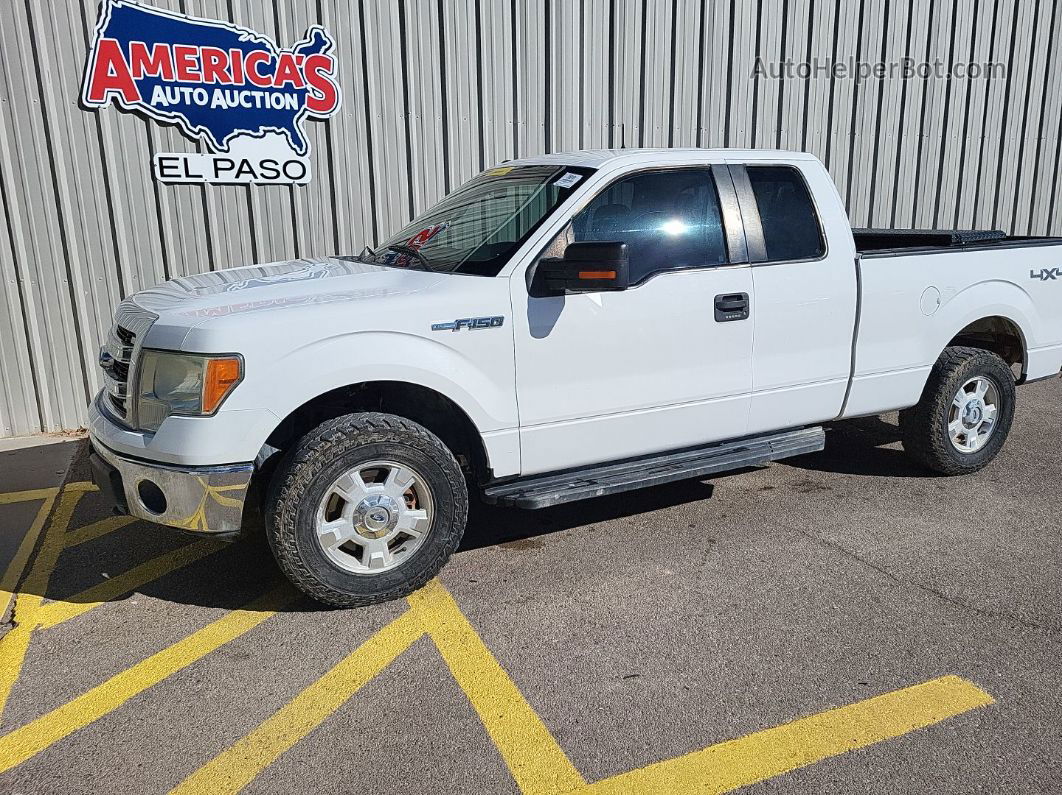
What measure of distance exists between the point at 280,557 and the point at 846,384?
3.25m

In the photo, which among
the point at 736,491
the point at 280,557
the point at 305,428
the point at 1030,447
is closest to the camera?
the point at 280,557

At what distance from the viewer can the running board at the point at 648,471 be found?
391cm

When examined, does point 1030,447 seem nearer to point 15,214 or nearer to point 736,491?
point 736,491

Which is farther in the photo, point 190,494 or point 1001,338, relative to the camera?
point 1001,338

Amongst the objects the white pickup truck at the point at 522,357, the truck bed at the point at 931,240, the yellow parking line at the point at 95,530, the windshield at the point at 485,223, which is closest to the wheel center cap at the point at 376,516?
the white pickup truck at the point at 522,357

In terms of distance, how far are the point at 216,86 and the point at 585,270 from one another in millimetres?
4311

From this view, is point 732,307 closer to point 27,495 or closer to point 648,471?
point 648,471

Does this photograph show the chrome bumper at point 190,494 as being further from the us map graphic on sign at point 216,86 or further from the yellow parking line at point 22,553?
the us map graphic on sign at point 216,86

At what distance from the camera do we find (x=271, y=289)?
381 cm

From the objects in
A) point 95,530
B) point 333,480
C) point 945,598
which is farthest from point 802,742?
point 95,530

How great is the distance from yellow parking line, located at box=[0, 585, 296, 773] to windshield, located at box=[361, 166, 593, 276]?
1.79 metres

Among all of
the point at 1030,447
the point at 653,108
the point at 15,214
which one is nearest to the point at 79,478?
the point at 15,214

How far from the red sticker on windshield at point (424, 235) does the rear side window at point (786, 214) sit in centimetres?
171

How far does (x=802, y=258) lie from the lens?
179 inches
